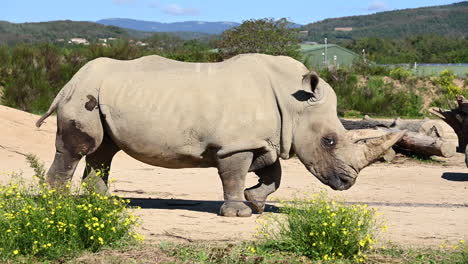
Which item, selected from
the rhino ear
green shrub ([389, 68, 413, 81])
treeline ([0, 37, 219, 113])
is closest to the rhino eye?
the rhino ear

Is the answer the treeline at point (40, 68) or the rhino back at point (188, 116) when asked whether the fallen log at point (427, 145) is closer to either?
the rhino back at point (188, 116)

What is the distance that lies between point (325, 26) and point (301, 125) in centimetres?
15224

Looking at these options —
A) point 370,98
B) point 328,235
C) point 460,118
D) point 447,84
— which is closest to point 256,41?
point 370,98

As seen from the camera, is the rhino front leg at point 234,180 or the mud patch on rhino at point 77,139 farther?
the mud patch on rhino at point 77,139

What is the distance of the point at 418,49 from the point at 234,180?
62000 millimetres

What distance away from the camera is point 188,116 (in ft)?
27.1

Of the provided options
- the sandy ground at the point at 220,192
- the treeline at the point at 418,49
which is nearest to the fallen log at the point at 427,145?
the sandy ground at the point at 220,192

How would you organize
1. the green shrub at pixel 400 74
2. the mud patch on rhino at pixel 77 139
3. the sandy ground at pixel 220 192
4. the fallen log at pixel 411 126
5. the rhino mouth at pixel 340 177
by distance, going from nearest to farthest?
1. the sandy ground at pixel 220 192
2. the mud patch on rhino at pixel 77 139
3. the rhino mouth at pixel 340 177
4. the fallen log at pixel 411 126
5. the green shrub at pixel 400 74

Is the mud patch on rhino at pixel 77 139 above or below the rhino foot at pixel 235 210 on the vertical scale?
above

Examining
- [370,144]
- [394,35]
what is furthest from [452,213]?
[394,35]

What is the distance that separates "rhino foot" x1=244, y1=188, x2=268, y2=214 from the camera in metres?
8.63

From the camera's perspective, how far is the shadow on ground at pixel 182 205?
9086 millimetres

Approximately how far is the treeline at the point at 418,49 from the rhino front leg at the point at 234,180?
1860 inches

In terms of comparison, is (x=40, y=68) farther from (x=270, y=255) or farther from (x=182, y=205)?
(x=270, y=255)
